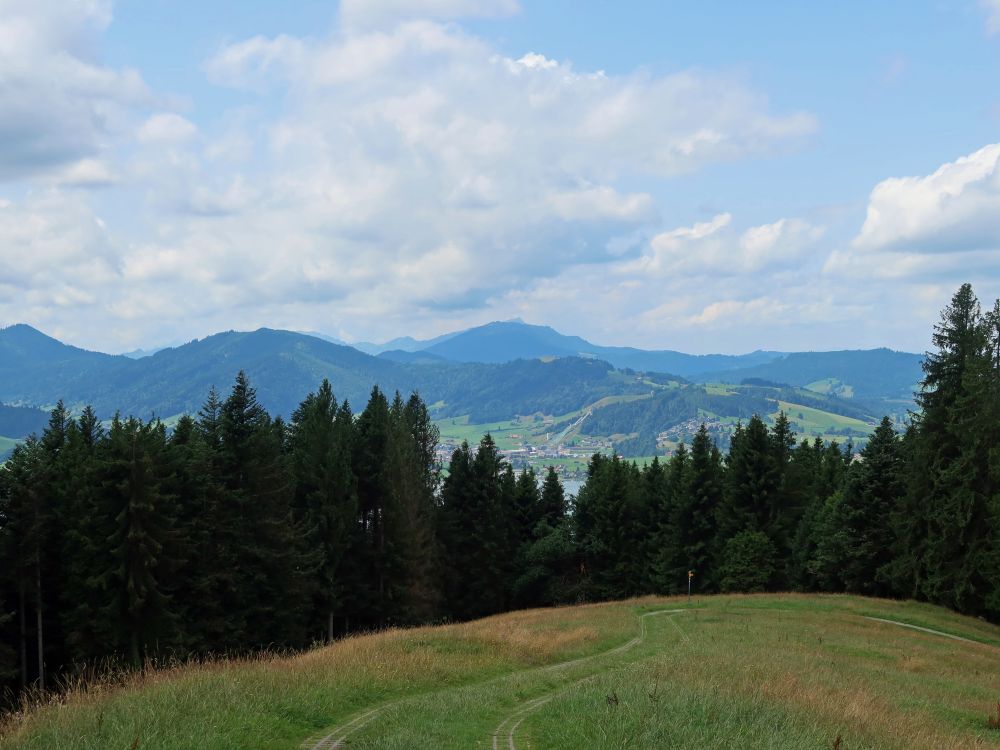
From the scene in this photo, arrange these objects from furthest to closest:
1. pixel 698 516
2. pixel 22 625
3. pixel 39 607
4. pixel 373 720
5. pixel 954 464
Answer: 1. pixel 698 516
2. pixel 954 464
3. pixel 39 607
4. pixel 22 625
5. pixel 373 720

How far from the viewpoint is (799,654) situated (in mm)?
25750

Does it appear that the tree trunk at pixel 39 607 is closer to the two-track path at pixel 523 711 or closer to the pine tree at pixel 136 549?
the pine tree at pixel 136 549

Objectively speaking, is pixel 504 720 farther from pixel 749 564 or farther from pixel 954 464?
pixel 749 564

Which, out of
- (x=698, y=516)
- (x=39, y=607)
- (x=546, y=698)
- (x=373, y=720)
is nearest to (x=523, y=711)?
(x=546, y=698)

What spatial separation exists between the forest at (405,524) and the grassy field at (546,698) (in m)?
15.3

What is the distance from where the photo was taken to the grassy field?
1247 centimetres

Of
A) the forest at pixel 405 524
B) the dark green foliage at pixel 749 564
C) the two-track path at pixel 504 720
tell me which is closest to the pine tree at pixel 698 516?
the forest at pixel 405 524

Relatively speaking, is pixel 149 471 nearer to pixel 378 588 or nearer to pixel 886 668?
pixel 378 588

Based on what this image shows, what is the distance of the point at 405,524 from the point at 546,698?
41.0 meters

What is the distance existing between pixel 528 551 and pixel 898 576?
1380 inches

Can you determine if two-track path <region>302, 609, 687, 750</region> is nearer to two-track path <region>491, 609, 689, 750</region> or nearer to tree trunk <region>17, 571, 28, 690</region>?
two-track path <region>491, 609, 689, 750</region>

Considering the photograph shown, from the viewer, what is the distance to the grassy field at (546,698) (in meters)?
12.5

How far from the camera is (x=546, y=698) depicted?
1808cm

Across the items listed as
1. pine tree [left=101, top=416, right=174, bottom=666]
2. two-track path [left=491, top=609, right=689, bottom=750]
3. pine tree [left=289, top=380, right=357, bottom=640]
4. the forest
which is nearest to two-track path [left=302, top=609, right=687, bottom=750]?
two-track path [left=491, top=609, right=689, bottom=750]
